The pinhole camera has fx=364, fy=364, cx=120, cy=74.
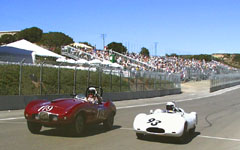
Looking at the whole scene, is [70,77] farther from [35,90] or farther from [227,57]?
[227,57]

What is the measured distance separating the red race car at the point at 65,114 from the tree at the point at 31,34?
281 feet

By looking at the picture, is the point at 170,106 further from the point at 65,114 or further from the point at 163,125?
the point at 65,114

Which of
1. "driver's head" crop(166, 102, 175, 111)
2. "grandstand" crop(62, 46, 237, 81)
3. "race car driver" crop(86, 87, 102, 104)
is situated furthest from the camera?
"grandstand" crop(62, 46, 237, 81)

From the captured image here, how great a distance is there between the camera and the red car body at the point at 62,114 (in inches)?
362

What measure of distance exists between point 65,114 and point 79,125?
843mm

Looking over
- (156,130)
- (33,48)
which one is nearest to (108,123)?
(156,130)

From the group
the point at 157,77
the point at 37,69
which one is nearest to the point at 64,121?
the point at 37,69

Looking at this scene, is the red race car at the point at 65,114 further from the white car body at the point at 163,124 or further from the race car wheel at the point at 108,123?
the white car body at the point at 163,124

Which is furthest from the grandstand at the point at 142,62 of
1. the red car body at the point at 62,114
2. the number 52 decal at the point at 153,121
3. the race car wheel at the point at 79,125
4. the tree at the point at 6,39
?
the tree at the point at 6,39

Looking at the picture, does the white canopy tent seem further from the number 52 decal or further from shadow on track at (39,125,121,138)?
the number 52 decal

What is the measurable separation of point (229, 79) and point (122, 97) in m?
36.7

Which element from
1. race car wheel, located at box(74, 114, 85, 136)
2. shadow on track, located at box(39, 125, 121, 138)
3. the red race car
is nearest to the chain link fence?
shadow on track, located at box(39, 125, 121, 138)

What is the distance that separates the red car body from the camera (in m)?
9.19

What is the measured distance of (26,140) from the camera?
8.94 meters
